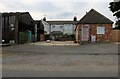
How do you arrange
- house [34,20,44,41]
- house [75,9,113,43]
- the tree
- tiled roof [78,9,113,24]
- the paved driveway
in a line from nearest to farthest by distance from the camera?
1. the paved driveway
2. the tree
3. house [75,9,113,43]
4. tiled roof [78,9,113,24]
5. house [34,20,44,41]

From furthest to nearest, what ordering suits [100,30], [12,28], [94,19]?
[12,28] < [94,19] < [100,30]

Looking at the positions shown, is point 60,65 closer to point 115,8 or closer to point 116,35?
point 115,8

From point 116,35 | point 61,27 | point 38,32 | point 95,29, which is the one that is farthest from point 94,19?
point 61,27

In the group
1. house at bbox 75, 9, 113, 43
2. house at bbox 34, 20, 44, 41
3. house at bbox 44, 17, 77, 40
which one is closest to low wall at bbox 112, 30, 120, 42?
house at bbox 75, 9, 113, 43

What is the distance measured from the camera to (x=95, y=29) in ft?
189

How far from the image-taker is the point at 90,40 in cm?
5694

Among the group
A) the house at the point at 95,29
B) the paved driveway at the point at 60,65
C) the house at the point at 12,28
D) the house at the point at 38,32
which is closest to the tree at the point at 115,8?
the house at the point at 95,29

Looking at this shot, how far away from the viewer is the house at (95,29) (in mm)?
56938

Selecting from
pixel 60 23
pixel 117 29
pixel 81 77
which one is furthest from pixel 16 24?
pixel 60 23

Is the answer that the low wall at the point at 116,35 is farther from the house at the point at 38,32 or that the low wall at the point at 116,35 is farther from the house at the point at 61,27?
the house at the point at 61,27

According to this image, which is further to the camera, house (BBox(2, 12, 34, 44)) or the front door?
the front door

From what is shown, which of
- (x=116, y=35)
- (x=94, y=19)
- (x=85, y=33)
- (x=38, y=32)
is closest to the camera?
(x=85, y=33)

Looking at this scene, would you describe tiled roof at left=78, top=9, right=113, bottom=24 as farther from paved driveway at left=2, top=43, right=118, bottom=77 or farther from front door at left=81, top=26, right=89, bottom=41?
paved driveway at left=2, top=43, right=118, bottom=77

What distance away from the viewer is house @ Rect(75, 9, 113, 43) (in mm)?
56938
